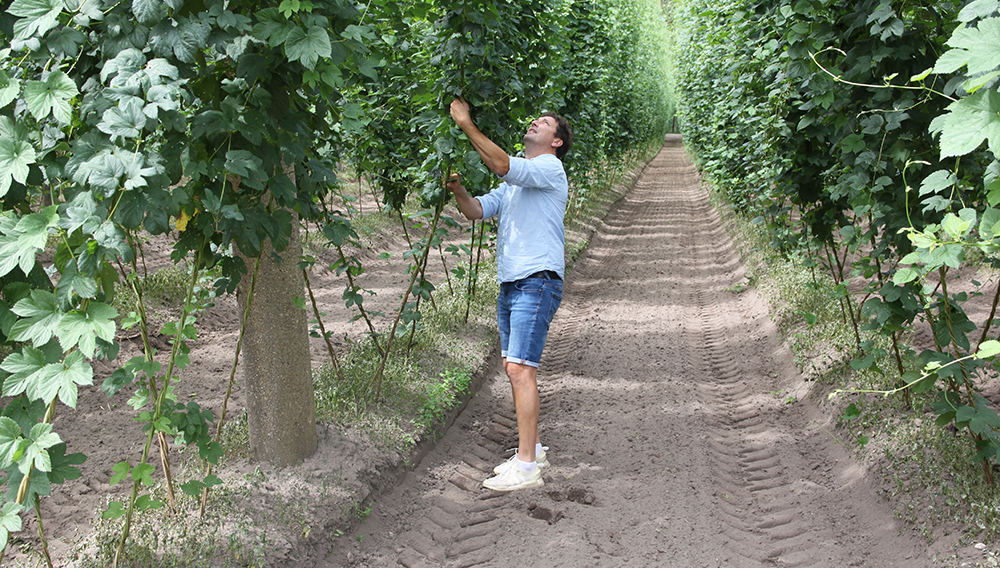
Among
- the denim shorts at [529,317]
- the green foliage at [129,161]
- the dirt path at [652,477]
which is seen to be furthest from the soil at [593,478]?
the green foliage at [129,161]

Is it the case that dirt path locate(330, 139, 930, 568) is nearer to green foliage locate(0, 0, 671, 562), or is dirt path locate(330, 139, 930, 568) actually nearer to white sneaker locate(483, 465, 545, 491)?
white sneaker locate(483, 465, 545, 491)

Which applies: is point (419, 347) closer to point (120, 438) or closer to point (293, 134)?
point (120, 438)

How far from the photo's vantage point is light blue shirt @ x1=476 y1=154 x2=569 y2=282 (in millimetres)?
3477

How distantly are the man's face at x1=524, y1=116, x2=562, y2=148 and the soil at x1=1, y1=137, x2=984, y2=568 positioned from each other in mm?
1752

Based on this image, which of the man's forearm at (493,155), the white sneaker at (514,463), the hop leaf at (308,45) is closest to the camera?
the hop leaf at (308,45)

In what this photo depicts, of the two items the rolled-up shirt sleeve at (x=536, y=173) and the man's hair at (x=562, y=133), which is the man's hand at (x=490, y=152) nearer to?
the rolled-up shirt sleeve at (x=536, y=173)

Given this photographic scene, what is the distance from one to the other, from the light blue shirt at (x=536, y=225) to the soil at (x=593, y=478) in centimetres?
114

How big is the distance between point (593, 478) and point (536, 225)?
136 cm

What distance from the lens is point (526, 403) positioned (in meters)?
3.51

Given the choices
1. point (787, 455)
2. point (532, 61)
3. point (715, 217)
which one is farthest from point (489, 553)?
point (715, 217)

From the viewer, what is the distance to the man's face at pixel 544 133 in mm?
3623

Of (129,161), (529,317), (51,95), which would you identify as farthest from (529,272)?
(51,95)

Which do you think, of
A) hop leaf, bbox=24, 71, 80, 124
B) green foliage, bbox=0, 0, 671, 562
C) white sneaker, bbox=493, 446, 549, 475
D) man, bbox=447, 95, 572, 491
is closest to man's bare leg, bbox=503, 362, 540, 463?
man, bbox=447, 95, 572, 491

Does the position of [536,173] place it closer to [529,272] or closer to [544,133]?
[544,133]
